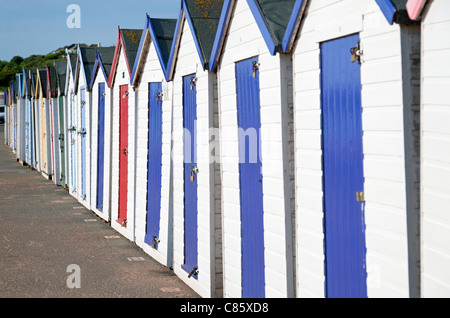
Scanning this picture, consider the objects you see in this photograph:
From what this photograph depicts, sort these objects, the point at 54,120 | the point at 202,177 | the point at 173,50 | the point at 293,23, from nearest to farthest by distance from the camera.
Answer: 1. the point at 293,23
2. the point at 202,177
3. the point at 173,50
4. the point at 54,120

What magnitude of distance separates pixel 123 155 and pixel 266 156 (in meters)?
6.25

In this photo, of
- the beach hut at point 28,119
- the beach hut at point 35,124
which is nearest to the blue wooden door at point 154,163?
the beach hut at point 35,124

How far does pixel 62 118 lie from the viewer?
19125 mm

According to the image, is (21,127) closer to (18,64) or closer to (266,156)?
(266,156)

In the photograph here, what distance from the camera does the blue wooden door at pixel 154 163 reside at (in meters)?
9.34

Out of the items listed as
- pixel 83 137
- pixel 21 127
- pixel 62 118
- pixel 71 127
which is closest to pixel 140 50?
pixel 83 137

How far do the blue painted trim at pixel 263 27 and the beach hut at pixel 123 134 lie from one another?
5046mm

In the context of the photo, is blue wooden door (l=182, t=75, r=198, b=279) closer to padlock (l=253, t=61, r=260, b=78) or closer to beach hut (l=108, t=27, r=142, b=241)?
padlock (l=253, t=61, r=260, b=78)

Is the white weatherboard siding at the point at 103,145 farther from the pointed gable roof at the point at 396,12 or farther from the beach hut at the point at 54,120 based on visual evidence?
the pointed gable roof at the point at 396,12

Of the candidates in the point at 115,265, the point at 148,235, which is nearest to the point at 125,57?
the point at 148,235

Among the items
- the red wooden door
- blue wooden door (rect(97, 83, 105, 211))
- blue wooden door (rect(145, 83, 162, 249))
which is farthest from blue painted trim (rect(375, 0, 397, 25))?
blue wooden door (rect(97, 83, 105, 211))

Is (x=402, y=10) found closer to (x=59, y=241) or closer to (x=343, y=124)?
(x=343, y=124)

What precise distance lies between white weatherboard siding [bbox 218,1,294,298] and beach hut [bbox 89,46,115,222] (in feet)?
20.3

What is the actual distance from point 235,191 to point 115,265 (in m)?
2.98
